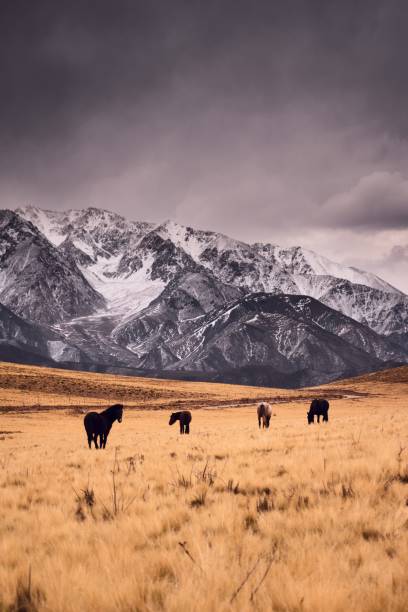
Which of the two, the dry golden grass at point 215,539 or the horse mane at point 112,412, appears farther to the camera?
the horse mane at point 112,412

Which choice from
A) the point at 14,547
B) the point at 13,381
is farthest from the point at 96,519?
the point at 13,381

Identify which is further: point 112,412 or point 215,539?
point 112,412

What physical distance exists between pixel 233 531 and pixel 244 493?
7.88 feet

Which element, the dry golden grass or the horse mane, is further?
the horse mane

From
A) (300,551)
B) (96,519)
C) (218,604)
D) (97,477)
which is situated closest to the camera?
(218,604)

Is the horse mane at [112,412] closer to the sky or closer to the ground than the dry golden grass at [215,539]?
closer to the ground

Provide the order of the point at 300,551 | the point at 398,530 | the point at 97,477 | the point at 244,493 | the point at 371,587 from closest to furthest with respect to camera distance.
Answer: the point at 371,587
the point at 300,551
the point at 398,530
the point at 244,493
the point at 97,477

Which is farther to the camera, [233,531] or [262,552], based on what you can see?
[233,531]

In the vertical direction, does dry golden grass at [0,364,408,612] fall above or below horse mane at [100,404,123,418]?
above

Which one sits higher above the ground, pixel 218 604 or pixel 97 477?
pixel 218 604

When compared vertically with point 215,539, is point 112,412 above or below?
below

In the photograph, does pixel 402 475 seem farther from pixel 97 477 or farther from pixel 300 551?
pixel 97 477

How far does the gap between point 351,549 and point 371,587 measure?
0.99 metres

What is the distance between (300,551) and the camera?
4.43 metres
